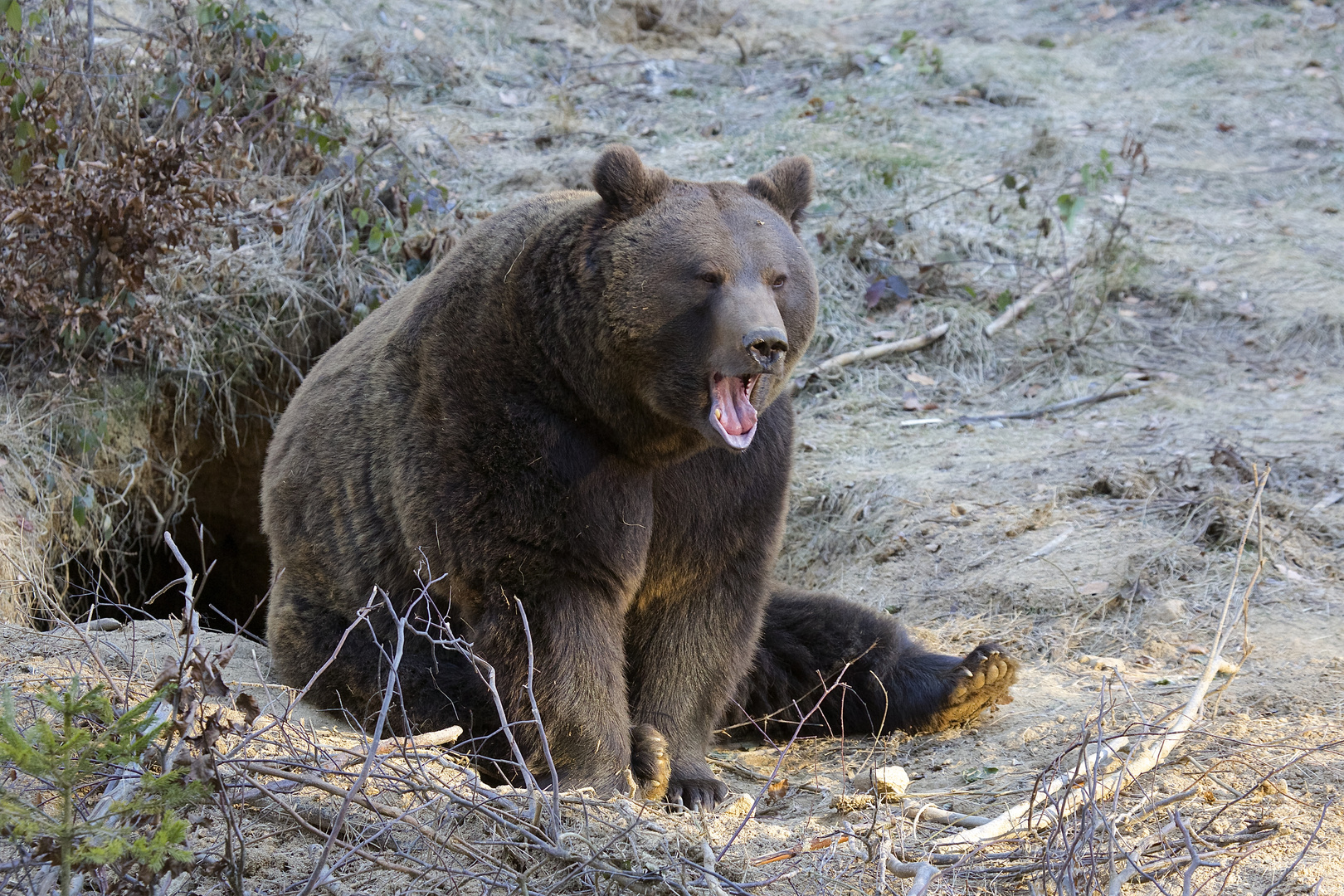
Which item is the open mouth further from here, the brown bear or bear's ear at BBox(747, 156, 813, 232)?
bear's ear at BBox(747, 156, 813, 232)

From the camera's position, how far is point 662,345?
11.9 ft

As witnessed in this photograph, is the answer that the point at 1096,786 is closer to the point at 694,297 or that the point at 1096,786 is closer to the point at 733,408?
the point at 733,408

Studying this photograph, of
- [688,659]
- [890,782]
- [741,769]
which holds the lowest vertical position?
[741,769]

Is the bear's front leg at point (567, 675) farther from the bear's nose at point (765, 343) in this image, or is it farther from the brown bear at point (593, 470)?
the bear's nose at point (765, 343)

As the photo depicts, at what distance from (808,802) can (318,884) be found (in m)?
1.89

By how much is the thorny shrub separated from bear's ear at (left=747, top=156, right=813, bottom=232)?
325 centimetres

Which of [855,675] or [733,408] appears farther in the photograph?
[855,675]

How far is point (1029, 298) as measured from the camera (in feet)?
26.7

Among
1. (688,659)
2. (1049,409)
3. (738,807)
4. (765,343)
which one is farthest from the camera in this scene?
(1049,409)

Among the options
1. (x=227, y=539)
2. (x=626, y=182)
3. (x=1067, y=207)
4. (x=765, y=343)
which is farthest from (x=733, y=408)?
(x=227, y=539)

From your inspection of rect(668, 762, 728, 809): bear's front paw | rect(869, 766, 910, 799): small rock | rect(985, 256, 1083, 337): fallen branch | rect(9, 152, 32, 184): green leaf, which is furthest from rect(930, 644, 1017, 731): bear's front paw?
rect(9, 152, 32, 184): green leaf

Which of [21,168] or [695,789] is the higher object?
[21,168]

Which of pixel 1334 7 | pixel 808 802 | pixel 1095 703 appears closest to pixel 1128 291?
pixel 1095 703

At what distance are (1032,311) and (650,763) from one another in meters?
5.33
